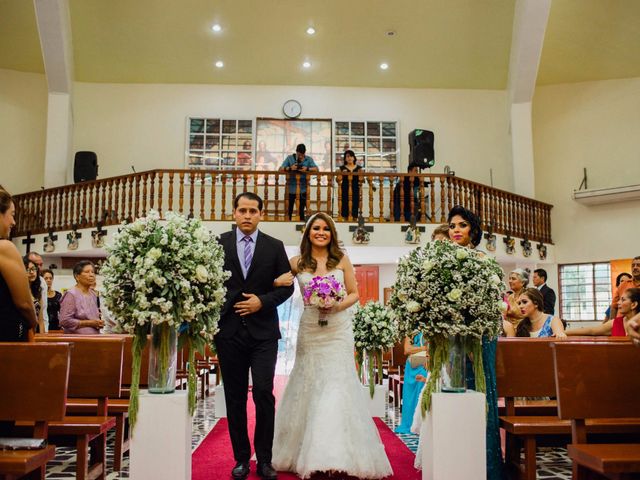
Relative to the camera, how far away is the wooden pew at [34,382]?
2957 millimetres

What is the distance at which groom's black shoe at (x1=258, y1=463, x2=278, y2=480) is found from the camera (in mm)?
3803

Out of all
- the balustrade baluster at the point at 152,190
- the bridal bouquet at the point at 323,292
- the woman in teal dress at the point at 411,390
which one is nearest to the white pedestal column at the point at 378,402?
the woman in teal dress at the point at 411,390

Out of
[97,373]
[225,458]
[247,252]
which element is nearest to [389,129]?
[225,458]

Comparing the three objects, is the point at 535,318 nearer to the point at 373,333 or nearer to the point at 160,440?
the point at 373,333

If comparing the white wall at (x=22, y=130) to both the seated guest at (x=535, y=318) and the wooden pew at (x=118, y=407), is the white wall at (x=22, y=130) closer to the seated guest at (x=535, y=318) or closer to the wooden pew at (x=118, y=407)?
the wooden pew at (x=118, y=407)

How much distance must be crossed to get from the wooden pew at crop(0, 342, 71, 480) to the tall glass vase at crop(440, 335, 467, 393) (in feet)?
6.22

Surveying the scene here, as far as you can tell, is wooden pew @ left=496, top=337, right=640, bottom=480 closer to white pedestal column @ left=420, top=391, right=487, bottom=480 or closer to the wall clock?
white pedestal column @ left=420, top=391, right=487, bottom=480

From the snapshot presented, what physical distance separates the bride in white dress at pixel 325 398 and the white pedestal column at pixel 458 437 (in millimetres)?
665

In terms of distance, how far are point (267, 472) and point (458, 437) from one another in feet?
3.83

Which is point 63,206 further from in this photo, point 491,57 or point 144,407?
point 144,407

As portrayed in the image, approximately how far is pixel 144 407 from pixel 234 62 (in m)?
11.7

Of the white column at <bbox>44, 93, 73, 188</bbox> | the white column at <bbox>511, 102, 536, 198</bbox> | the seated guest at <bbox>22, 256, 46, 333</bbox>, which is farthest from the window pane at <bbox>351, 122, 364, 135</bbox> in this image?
the seated guest at <bbox>22, 256, 46, 333</bbox>

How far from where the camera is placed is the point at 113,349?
4.01 metres

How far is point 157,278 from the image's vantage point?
314 centimetres
